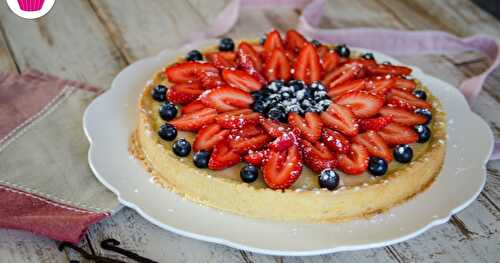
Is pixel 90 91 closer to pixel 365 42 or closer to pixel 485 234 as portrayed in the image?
pixel 365 42

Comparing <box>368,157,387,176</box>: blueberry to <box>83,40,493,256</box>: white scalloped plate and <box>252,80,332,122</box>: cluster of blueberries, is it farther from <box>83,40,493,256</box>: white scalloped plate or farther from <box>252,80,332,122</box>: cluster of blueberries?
<box>252,80,332,122</box>: cluster of blueberries

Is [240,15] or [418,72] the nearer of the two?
[418,72]

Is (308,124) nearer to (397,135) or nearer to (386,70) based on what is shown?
(397,135)

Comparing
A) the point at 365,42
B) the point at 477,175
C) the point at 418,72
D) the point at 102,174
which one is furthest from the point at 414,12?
the point at 102,174

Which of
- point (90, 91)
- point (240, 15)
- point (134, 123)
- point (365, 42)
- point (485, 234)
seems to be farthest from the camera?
point (240, 15)

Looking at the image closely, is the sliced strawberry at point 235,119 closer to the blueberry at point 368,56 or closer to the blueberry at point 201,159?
the blueberry at point 201,159

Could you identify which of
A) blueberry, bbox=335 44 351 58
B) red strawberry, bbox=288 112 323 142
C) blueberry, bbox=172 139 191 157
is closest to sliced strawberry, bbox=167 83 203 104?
blueberry, bbox=172 139 191 157
